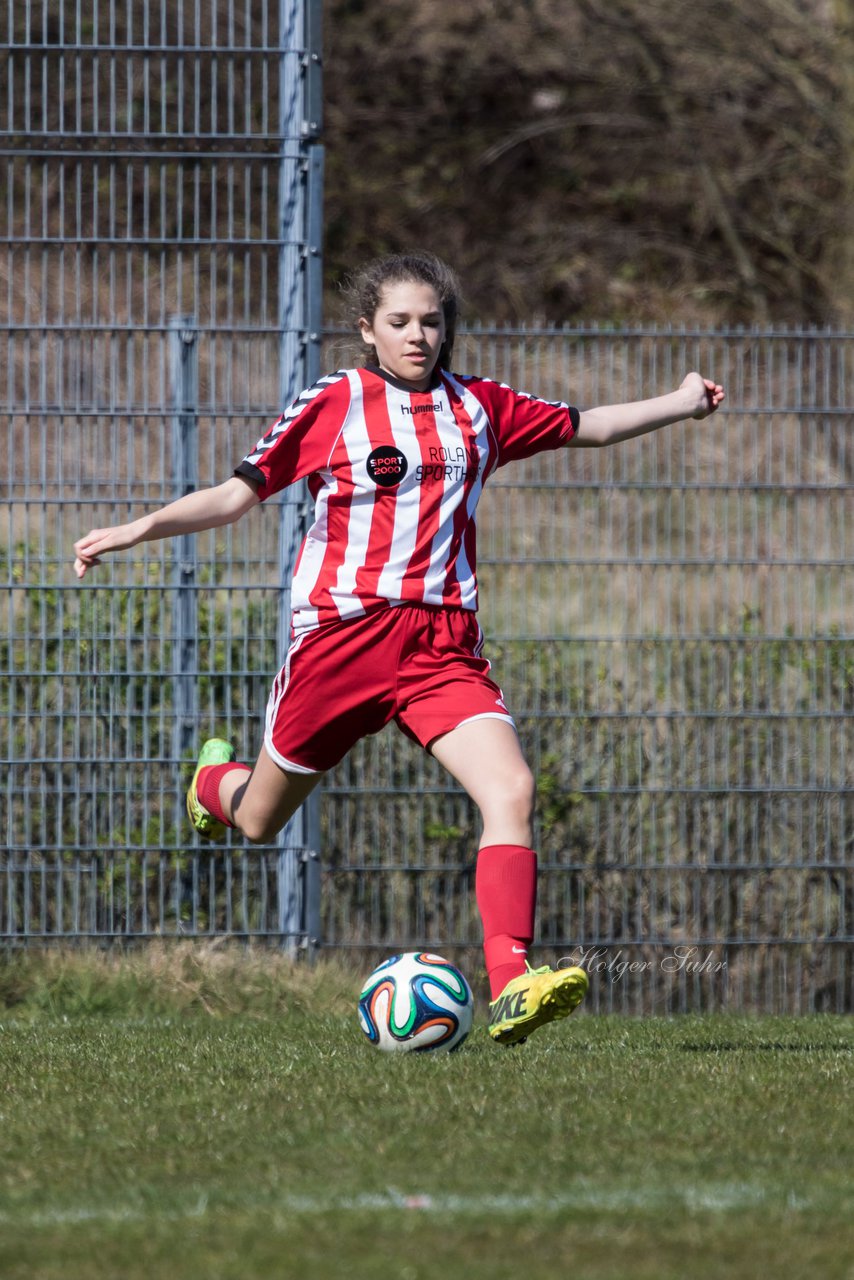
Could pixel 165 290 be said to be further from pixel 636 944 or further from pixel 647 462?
pixel 636 944

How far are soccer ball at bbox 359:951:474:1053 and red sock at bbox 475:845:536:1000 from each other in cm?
20

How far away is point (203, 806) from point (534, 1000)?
1939 millimetres

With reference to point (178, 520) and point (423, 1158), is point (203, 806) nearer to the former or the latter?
point (178, 520)

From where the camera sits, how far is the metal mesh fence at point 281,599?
6.60 meters

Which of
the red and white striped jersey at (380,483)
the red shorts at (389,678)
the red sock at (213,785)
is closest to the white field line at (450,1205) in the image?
the red shorts at (389,678)

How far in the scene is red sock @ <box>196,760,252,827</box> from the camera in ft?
18.5

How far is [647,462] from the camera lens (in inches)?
269

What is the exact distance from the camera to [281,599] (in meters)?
6.68

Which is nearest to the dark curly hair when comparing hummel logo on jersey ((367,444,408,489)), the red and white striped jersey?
the red and white striped jersey

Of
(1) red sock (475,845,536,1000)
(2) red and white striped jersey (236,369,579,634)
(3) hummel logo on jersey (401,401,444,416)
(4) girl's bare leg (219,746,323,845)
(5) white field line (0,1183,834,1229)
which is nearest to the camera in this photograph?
(5) white field line (0,1183,834,1229)

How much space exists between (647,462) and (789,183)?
30.2 feet

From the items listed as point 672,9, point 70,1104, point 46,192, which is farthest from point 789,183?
point 70,1104

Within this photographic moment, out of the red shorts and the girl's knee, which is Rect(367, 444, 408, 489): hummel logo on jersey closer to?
the red shorts

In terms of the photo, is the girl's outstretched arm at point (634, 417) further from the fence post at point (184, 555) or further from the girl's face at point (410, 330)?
the fence post at point (184, 555)
